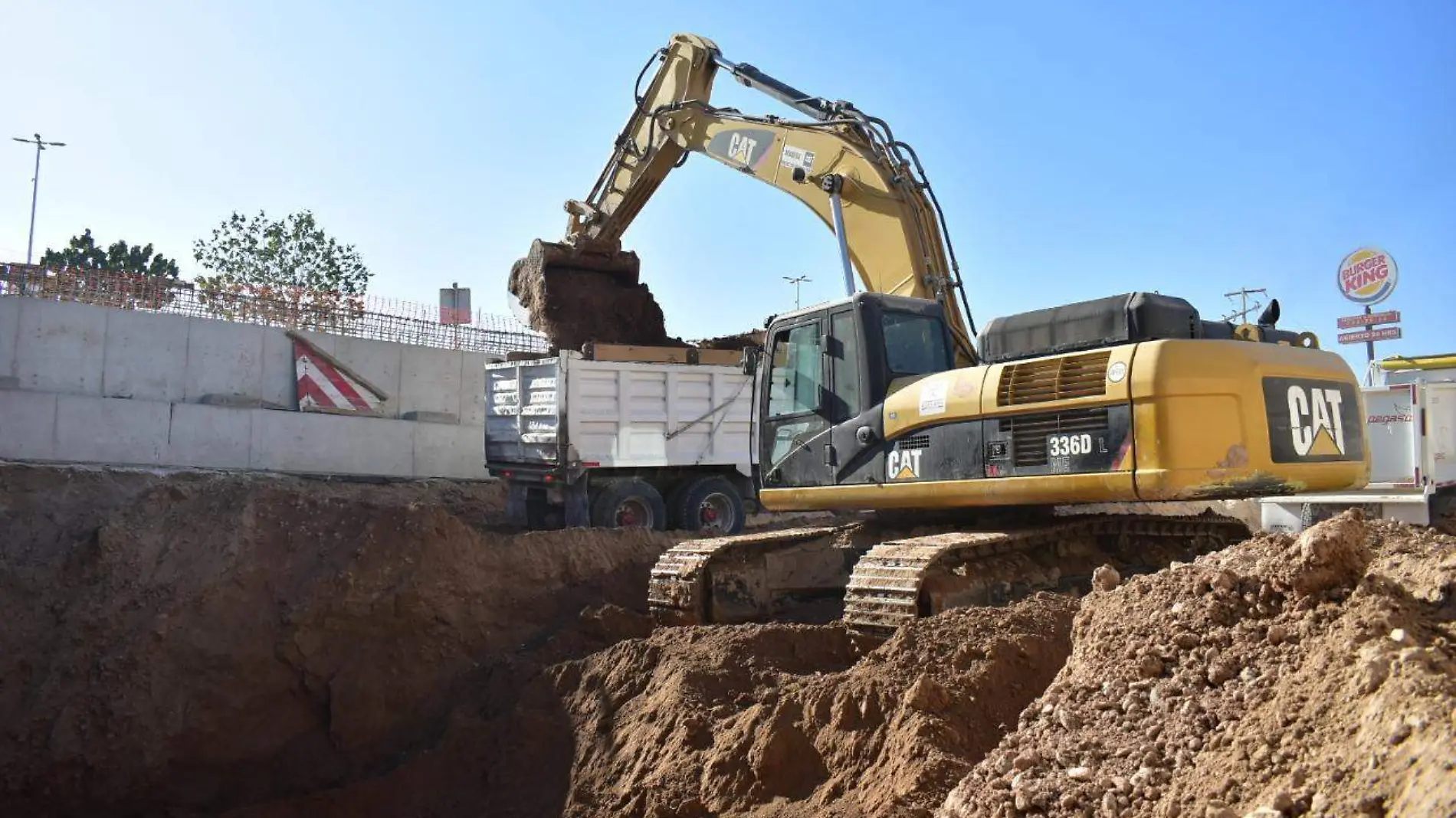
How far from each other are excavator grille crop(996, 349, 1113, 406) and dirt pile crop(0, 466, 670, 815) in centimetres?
334

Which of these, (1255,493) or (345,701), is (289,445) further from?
(1255,493)

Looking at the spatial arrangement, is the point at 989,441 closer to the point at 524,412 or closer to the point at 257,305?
the point at 524,412

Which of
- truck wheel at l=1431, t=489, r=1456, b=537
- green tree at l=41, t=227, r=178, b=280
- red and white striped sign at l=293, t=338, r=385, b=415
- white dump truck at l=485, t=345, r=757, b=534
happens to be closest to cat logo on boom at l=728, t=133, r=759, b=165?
white dump truck at l=485, t=345, r=757, b=534

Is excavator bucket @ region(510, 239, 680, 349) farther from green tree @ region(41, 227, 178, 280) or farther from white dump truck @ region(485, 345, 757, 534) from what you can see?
green tree @ region(41, 227, 178, 280)

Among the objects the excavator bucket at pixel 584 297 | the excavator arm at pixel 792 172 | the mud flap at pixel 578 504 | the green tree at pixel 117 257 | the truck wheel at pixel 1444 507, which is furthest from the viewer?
the green tree at pixel 117 257

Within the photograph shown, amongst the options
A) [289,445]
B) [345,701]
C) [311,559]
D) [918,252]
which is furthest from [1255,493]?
[289,445]

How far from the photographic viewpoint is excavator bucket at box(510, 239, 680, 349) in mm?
13641

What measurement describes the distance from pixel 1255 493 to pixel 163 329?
14527mm

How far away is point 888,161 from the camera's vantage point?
9.37m

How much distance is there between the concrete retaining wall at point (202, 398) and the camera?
1420 cm

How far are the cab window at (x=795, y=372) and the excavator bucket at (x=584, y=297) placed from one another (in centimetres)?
628

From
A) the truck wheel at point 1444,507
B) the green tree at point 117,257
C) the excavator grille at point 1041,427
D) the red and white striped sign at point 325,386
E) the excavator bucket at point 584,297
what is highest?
the green tree at point 117,257

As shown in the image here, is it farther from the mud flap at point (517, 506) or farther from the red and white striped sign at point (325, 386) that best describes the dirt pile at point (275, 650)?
the red and white striped sign at point (325, 386)

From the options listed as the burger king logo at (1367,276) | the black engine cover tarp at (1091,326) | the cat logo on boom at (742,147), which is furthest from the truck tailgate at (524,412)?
the burger king logo at (1367,276)
